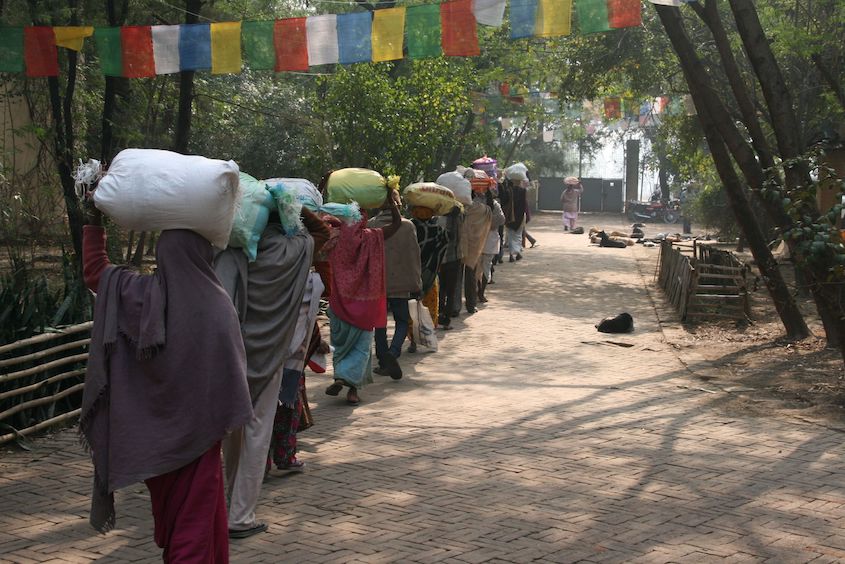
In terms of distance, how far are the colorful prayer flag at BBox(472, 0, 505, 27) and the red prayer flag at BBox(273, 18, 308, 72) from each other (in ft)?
6.58

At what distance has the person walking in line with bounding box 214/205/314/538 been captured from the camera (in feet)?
18.2

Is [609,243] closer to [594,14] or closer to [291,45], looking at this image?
[291,45]

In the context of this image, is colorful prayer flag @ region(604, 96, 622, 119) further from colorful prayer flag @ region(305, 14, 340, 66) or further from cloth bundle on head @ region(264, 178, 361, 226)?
cloth bundle on head @ region(264, 178, 361, 226)

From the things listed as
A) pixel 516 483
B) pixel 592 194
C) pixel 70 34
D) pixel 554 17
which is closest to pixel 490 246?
pixel 554 17

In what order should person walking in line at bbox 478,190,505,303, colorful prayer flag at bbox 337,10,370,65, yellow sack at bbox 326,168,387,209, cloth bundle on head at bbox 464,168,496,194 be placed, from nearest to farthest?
yellow sack at bbox 326,168,387,209 < colorful prayer flag at bbox 337,10,370,65 < cloth bundle on head at bbox 464,168,496,194 < person walking in line at bbox 478,190,505,303

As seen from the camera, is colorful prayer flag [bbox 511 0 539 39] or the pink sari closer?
the pink sari

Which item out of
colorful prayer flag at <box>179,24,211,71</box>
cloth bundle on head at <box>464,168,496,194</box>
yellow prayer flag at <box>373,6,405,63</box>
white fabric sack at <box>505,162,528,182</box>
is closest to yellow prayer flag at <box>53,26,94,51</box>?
colorful prayer flag at <box>179,24,211,71</box>

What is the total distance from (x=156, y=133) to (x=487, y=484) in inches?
509

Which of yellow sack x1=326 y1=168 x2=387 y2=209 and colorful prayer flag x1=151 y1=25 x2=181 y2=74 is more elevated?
colorful prayer flag x1=151 y1=25 x2=181 y2=74

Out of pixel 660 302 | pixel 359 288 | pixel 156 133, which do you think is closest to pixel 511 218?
pixel 660 302

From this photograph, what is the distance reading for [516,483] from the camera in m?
6.58

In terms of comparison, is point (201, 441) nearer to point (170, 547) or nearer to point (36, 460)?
point (170, 547)

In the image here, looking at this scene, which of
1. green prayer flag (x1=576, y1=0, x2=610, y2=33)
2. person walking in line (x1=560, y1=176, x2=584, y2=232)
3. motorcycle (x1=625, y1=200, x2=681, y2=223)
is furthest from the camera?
motorcycle (x1=625, y1=200, x2=681, y2=223)

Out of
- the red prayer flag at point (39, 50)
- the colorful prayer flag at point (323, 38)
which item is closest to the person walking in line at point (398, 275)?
the colorful prayer flag at point (323, 38)
